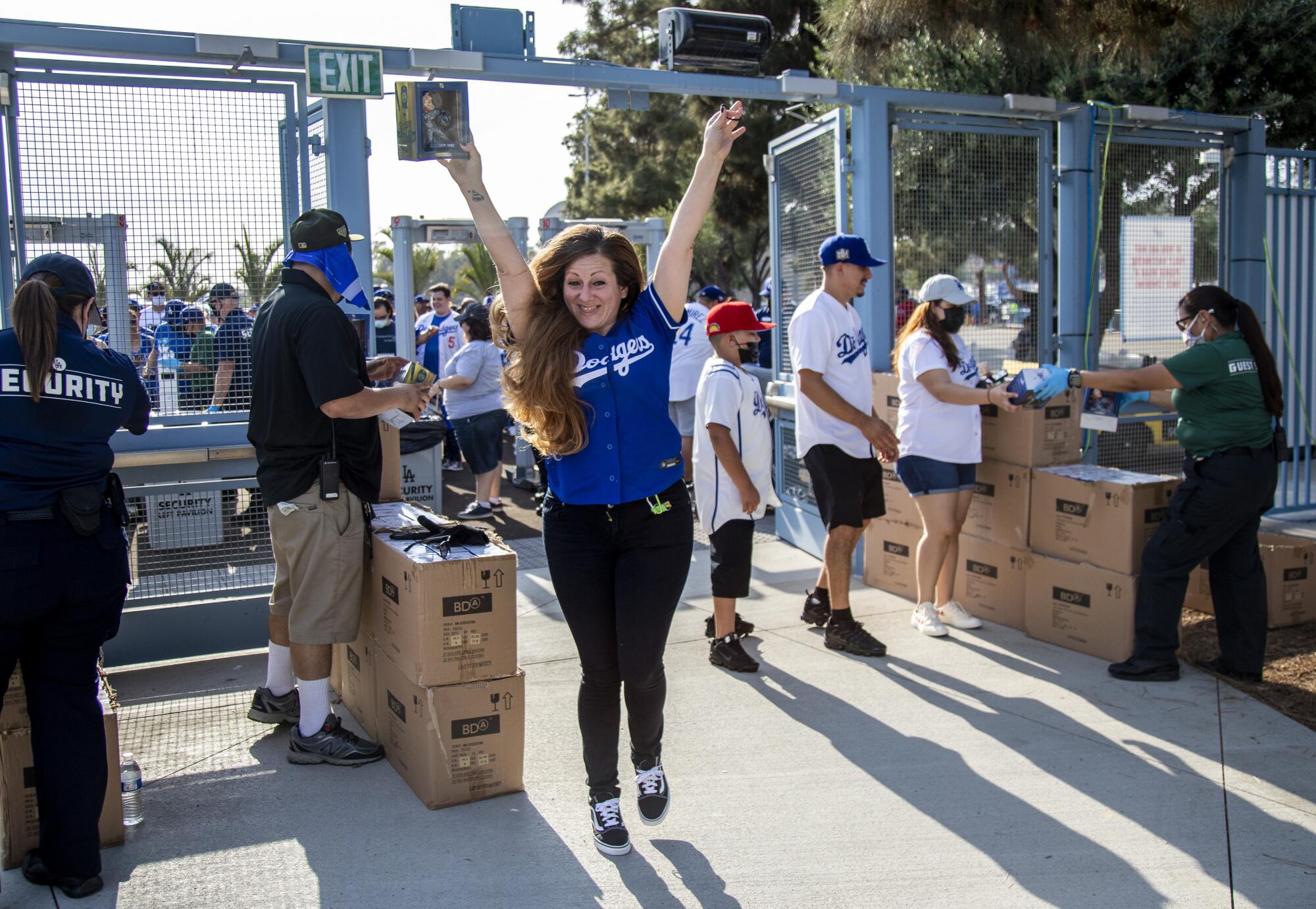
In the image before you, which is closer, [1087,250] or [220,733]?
[220,733]

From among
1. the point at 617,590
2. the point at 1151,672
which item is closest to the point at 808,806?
the point at 617,590

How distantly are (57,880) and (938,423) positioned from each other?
428 cm

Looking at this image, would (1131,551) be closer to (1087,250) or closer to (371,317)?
(1087,250)

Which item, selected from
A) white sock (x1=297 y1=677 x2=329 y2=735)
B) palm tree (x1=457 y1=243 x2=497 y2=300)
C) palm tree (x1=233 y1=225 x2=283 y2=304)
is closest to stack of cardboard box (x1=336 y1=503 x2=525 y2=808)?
white sock (x1=297 y1=677 x2=329 y2=735)

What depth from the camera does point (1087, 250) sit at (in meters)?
7.38

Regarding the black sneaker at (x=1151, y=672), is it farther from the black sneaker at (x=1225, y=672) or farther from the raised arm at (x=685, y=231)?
the raised arm at (x=685, y=231)

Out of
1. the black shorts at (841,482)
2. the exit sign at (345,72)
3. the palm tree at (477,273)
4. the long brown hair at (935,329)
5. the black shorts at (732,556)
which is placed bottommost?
the black shorts at (732,556)

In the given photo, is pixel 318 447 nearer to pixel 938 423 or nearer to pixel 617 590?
pixel 617 590

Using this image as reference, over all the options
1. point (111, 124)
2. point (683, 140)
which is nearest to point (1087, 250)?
point (111, 124)

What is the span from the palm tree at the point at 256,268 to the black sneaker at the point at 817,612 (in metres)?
3.24

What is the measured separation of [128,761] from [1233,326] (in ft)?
16.1

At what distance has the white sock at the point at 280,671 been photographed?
181 inches

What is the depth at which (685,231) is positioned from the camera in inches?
132

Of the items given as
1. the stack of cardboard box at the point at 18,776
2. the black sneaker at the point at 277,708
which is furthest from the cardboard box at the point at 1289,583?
the stack of cardboard box at the point at 18,776
